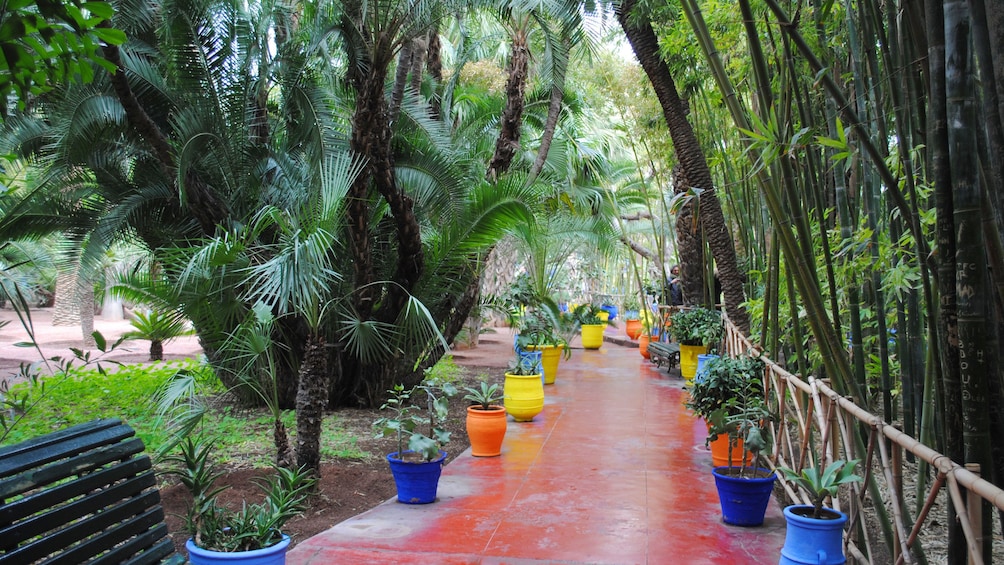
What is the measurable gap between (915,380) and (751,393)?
1.30 meters

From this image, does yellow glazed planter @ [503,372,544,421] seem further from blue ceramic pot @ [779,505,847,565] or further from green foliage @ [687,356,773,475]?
blue ceramic pot @ [779,505,847,565]

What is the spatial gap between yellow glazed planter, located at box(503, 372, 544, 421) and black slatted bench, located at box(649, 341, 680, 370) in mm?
4032

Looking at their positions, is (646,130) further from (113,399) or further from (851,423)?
(851,423)

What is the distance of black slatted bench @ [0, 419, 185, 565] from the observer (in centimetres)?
215

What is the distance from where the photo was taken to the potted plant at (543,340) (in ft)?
33.8

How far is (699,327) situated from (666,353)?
50.3 inches

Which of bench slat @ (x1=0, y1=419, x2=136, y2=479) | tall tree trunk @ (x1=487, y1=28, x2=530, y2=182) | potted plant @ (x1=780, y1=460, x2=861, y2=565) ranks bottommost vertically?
potted plant @ (x1=780, y1=460, x2=861, y2=565)

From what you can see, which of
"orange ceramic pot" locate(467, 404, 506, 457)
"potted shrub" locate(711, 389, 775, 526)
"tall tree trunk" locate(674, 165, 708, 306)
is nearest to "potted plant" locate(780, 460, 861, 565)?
"potted shrub" locate(711, 389, 775, 526)

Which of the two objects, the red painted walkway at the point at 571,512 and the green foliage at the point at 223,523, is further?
the red painted walkway at the point at 571,512

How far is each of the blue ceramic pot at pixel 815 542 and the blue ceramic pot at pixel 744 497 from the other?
4.70ft

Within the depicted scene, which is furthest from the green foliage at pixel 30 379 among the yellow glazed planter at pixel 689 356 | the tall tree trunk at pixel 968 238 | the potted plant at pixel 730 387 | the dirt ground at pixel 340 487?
the yellow glazed planter at pixel 689 356

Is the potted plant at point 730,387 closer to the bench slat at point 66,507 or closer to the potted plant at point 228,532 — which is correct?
the potted plant at point 228,532

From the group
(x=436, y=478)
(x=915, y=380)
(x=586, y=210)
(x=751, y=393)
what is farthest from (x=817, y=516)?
(x=586, y=210)

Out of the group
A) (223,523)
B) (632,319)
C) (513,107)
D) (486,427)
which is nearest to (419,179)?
(513,107)
